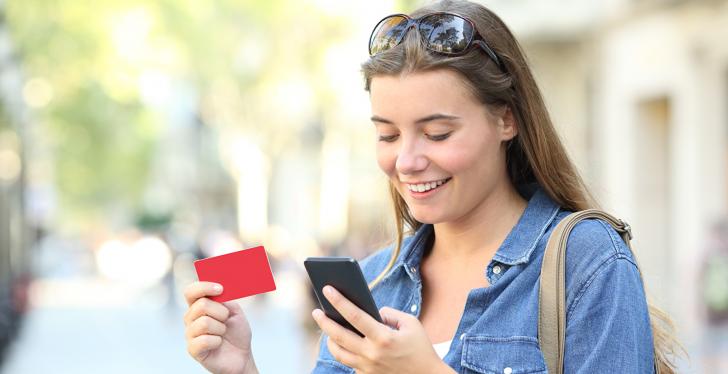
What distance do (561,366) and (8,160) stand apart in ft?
44.6

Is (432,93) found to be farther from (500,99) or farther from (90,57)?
(90,57)

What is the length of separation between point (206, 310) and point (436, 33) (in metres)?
0.79

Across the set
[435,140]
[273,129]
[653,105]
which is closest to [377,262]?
[435,140]

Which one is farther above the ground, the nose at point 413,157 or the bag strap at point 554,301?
the nose at point 413,157

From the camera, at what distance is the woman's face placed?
94.0 inches

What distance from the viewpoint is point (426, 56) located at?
2.42 metres

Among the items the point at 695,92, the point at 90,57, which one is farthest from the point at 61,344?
the point at 695,92

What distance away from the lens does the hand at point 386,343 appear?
216 cm

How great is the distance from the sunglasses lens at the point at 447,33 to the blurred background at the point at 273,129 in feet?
0.95

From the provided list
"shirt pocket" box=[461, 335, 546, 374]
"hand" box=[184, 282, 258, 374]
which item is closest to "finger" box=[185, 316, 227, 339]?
"hand" box=[184, 282, 258, 374]

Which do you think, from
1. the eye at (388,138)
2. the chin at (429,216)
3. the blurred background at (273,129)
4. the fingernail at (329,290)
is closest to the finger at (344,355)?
the fingernail at (329,290)

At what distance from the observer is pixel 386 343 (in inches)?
84.8

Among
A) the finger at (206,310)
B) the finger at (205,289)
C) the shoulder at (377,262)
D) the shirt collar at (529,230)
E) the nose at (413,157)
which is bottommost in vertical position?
the finger at (206,310)

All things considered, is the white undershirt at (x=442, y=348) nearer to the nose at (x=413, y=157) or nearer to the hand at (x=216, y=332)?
the nose at (x=413, y=157)
